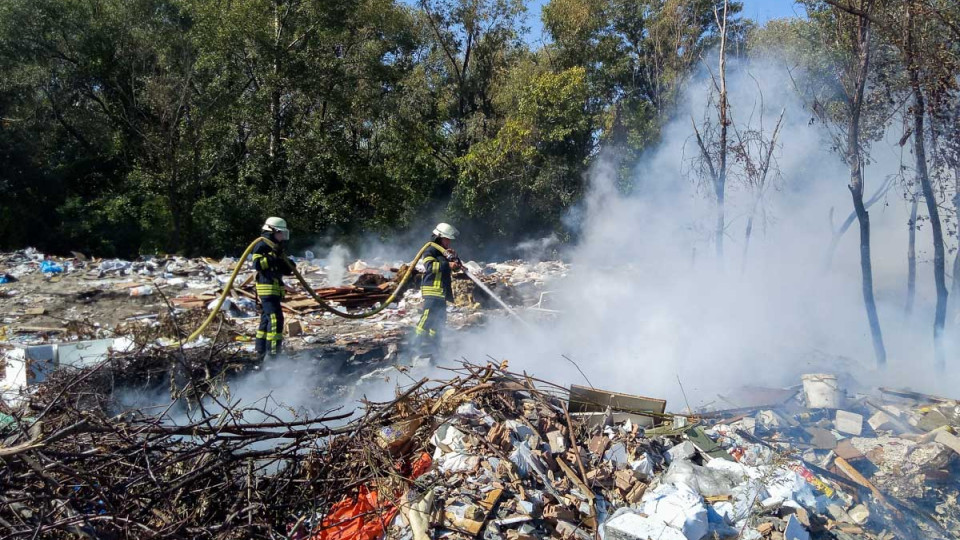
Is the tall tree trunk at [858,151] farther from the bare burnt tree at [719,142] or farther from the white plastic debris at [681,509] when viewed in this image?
the white plastic debris at [681,509]

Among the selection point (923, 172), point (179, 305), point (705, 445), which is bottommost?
point (179, 305)

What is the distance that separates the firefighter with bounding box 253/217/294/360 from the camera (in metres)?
6.80

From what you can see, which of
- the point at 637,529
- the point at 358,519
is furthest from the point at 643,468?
the point at 358,519

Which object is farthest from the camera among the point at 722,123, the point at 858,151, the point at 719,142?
the point at 719,142

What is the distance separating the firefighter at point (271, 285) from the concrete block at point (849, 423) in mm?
5210

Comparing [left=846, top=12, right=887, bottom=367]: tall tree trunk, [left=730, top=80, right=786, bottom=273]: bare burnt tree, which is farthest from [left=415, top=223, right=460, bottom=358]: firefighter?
[left=730, top=80, right=786, bottom=273]: bare burnt tree

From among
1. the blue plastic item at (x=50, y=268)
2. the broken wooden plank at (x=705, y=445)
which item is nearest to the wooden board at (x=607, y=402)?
the broken wooden plank at (x=705, y=445)

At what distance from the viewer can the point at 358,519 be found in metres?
3.51

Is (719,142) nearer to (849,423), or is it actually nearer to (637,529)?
(849,423)

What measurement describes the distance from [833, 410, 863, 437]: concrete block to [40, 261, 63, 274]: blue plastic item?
11212 mm

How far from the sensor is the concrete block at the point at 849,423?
19.6 feet

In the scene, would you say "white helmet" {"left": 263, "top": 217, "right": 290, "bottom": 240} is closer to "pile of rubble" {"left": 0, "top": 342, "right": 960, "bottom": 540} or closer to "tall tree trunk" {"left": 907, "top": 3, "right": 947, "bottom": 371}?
"pile of rubble" {"left": 0, "top": 342, "right": 960, "bottom": 540}

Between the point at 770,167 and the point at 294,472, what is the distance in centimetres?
1217

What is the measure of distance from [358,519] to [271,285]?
149 inches
